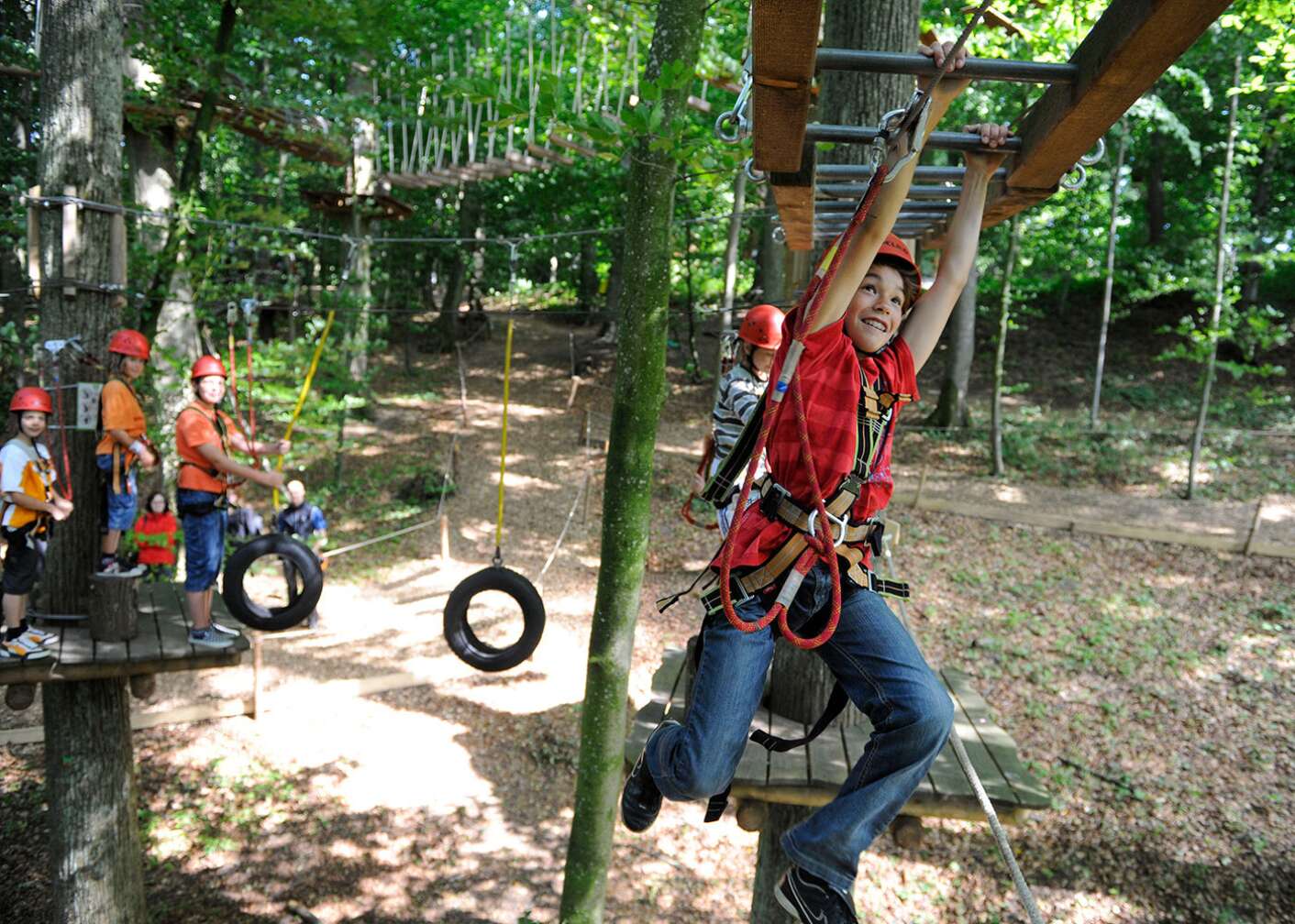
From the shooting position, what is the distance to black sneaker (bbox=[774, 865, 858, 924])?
6.43 ft

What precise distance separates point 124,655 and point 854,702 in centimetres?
362

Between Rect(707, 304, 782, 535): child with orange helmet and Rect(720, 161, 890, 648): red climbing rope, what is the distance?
4.77 feet

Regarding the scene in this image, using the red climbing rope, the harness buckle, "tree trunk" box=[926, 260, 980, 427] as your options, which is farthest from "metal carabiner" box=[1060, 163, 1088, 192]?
"tree trunk" box=[926, 260, 980, 427]

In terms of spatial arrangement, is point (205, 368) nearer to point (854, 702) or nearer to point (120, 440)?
point (120, 440)

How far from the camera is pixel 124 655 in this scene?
4051 millimetres

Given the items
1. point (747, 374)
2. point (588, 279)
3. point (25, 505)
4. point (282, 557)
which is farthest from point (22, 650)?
point (588, 279)

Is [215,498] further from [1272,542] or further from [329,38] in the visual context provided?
[1272,542]

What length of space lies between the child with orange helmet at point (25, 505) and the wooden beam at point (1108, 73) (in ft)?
14.7

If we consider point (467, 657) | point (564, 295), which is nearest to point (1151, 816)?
point (467, 657)

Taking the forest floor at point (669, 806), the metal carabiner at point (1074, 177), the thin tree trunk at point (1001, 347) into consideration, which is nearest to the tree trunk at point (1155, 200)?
the thin tree trunk at point (1001, 347)

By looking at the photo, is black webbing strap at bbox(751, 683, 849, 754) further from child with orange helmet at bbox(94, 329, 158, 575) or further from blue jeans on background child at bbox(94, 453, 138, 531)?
blue jeans on background child at bbox(94, 453, 138, 531)

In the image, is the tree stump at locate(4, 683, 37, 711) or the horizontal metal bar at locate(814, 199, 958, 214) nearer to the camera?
the horizontal metal bar at locate(814, 199, 958, 214)

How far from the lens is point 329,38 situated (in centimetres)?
689

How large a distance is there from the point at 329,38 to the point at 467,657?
17.6 feet
